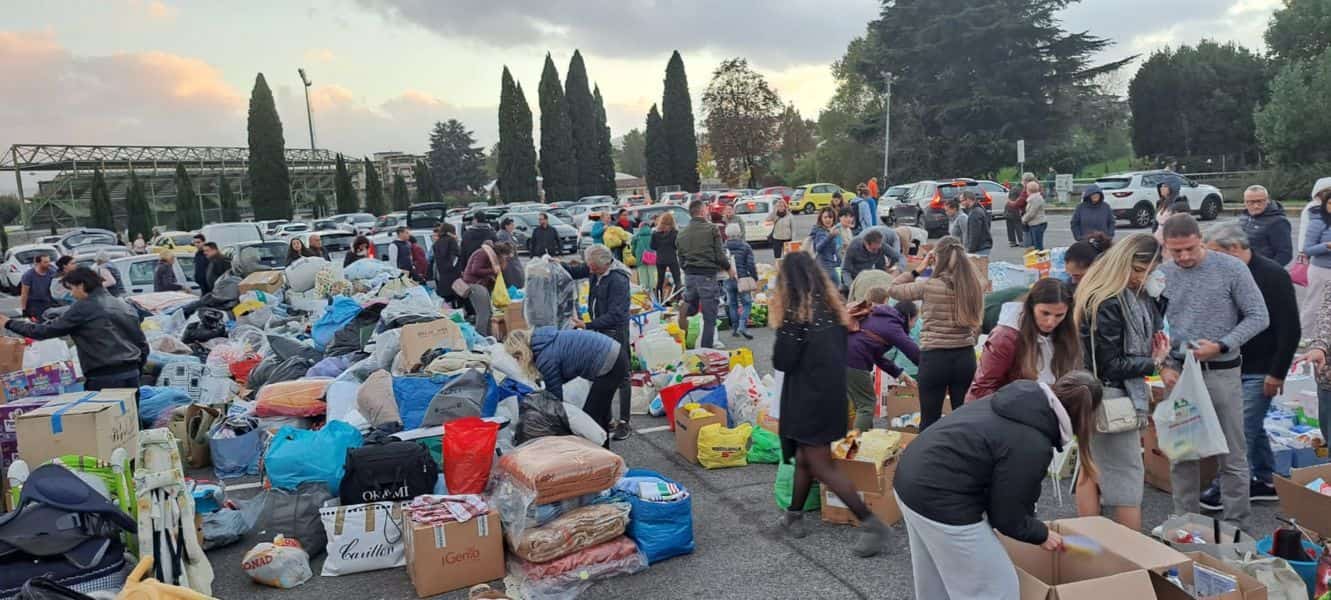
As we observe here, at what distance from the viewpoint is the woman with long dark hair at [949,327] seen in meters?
5.04

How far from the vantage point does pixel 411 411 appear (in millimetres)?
6660

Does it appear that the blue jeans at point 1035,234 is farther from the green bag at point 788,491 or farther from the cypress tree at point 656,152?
the cypress tree at point 656,152

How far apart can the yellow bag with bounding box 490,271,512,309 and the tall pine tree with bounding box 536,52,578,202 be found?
44.1 meters

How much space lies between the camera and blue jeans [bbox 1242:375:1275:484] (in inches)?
188

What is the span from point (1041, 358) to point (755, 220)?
2157 cm

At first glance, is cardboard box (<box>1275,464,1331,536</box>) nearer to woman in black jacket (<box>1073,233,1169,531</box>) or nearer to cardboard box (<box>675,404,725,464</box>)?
woman in black jacket (<box>1073,233,1169,531</box>)

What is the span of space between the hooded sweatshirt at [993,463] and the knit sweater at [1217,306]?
192cm

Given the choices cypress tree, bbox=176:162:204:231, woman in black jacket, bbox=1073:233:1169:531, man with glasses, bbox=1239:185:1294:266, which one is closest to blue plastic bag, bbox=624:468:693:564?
woman in black jacket, bbox=1073:233:1169:531

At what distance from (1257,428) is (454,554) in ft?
15.2

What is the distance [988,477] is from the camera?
Result: 302 centimetres

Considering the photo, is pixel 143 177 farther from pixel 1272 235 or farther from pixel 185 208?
pixel 1272 235

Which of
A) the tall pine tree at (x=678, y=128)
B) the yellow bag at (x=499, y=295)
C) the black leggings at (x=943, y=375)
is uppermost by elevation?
the tall pine tree at (x=678, y=128)

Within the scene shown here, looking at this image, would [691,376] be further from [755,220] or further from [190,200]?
[190,200]

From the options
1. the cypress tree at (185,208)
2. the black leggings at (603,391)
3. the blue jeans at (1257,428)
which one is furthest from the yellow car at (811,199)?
the blue jeans at (1257,428)
